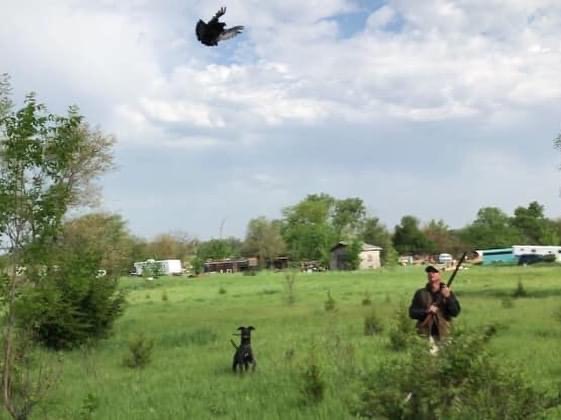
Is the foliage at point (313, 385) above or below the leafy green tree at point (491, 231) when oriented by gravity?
below

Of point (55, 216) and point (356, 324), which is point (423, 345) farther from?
point (356, 324)

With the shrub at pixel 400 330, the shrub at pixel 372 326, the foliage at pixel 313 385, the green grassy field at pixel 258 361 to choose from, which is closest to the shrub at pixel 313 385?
the foliage at pixel 313 385

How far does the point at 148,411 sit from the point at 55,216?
279 cm

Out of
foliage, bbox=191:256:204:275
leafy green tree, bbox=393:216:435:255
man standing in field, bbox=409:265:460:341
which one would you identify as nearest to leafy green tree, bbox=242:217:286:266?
leafy green tree, bbox=393:216:435:255

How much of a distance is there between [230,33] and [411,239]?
111696mm

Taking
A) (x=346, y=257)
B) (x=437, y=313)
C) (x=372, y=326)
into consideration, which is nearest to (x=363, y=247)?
(x=346, y=257)

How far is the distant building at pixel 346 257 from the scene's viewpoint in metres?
101

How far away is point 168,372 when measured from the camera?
13883mm

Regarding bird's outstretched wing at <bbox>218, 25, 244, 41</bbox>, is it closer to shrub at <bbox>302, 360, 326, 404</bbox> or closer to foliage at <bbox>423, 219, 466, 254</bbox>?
shrub at <bbox>302, 360, 326, 404</bbox>

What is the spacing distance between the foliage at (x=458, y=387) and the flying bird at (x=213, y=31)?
274 cm

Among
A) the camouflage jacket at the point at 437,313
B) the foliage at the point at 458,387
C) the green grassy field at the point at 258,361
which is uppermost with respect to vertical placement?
the camouflage jacket at the point at 437,313

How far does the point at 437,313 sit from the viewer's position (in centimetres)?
1038

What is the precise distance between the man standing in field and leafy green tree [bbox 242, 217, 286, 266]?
4146 inches

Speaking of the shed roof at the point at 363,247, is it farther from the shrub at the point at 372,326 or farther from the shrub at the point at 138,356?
the shrub at the point at 138,356
